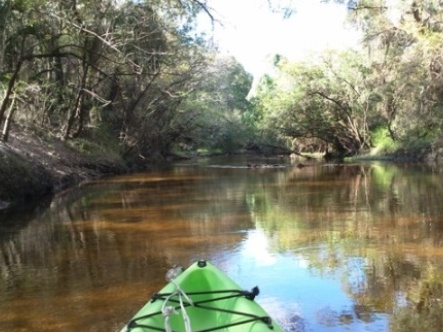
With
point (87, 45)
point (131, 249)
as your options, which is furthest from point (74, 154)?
point (131, 249)

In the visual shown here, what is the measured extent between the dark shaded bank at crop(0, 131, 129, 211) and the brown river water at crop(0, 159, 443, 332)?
1.08 meters

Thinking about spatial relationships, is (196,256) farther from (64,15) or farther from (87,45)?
(87,45)

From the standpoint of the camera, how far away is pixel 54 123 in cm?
2586

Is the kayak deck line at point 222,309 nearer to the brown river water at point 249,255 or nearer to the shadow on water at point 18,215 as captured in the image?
the brown river water at point 249,255

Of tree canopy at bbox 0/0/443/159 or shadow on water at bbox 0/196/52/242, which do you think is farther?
tree canopy at bbox 0/0/443/159

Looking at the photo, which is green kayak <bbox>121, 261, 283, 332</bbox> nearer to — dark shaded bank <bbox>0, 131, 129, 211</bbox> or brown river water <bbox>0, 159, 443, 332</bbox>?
brown river water <bbox>0, 159, 443, 332</bbox>

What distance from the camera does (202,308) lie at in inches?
175

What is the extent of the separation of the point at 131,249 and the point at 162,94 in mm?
22644

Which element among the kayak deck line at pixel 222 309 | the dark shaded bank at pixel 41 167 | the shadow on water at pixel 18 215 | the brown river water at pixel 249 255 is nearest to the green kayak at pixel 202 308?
the kayak deck line at pixel 222 309

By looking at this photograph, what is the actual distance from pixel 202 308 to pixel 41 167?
14.9 metres

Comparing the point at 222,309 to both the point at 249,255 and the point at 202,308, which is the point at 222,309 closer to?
the point at 202,308

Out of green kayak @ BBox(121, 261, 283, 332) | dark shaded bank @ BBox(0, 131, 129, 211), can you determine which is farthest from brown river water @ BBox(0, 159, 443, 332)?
dark shaded bank @ BBox(0, 131, 129, 211)

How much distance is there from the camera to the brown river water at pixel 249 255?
557 cm

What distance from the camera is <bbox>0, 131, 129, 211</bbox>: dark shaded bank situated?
49.4 ft
